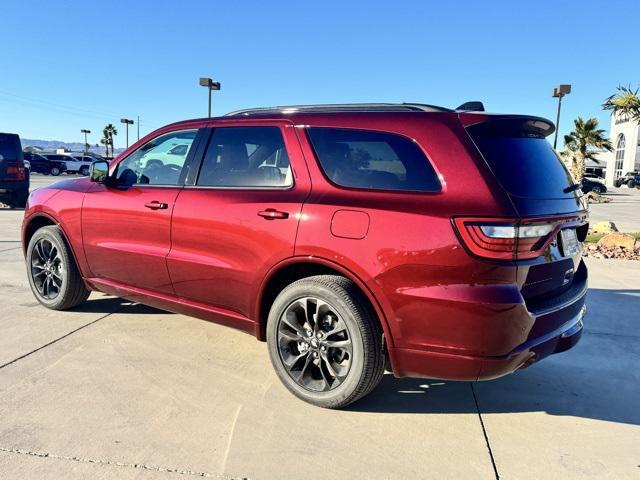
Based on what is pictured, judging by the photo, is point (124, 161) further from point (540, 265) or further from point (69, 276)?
point (540, 265)

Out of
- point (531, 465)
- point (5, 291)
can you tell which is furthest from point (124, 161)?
point (531, 465)

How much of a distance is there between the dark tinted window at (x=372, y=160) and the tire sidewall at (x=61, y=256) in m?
→ 2.66

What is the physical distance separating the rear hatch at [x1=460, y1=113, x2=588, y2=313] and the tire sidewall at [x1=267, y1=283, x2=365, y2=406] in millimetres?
878

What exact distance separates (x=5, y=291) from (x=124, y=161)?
234 cm

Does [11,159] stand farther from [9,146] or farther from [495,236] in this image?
[495,236]

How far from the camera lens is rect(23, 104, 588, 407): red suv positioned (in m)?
2.51

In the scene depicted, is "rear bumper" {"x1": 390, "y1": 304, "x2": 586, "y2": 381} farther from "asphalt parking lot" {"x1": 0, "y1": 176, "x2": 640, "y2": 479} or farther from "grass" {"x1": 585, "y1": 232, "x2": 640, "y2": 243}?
"grass" {"x1": 585, "y1": 232, "x2": 640, "y2": 243}

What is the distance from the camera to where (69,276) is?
4.49 metres

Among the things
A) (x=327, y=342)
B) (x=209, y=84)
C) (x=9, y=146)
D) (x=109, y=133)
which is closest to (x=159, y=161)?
(x=327, y=342)

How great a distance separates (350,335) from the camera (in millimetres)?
2836

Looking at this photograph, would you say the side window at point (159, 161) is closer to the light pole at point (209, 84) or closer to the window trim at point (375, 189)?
the window trim at point (375, 189)

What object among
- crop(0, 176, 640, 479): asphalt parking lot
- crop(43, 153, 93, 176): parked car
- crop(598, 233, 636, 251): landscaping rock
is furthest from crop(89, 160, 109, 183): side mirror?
crop(43, 153, 93, 176): parked car

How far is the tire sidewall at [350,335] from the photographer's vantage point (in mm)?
2814

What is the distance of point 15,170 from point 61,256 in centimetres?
1017
